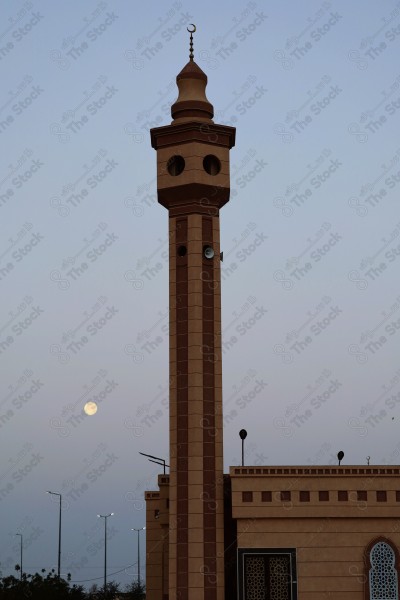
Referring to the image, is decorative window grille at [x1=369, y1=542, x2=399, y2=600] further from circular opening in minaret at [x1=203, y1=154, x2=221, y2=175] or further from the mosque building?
circular opening in minaret at [x1=203, y1=154, x2=221, y2=175]

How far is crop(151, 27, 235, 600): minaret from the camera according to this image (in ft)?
160

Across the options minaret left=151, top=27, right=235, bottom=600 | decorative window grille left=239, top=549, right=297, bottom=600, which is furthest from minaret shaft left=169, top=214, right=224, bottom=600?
decorative window grille left=239, top=549, right=297, bottom=600

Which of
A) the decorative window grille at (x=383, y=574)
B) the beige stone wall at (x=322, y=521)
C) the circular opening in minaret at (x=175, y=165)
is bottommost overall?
the decorative window grille at (x=383, y=574)

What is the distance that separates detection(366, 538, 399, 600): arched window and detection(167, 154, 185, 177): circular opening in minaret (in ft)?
70.6

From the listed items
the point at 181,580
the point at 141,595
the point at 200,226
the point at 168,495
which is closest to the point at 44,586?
the point at 168,495

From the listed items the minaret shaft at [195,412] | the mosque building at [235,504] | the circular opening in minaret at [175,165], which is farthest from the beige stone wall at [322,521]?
the circular opening in minaret at [175,165]

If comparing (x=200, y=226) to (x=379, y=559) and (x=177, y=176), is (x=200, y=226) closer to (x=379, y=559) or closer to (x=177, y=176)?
(x=177, y=176)

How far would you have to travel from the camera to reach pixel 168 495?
55.0m

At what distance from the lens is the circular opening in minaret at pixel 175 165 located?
5341 cm

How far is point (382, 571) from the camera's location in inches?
1913

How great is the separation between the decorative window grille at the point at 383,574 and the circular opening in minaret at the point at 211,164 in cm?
2085

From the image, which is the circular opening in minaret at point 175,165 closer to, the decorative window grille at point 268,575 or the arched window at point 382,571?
the decorative window grille at point 268,575

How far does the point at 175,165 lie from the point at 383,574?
2344 centimetres

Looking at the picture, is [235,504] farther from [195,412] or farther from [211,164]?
[211,164]
